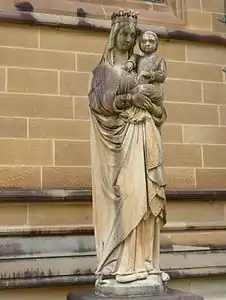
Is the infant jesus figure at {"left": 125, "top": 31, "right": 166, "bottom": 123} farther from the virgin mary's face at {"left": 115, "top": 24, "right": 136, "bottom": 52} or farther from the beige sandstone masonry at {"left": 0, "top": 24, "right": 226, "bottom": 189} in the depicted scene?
the beige sandstone masonry at {"left": 0, "top": 24, "right": 226, "bottom": 189}

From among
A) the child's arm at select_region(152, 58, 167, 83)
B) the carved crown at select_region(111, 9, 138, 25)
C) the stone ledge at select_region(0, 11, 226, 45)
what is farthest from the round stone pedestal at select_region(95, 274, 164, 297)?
the stone ledge at select_region(0, 11, 226, 45)

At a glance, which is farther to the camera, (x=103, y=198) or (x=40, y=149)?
(x=40, y=149)

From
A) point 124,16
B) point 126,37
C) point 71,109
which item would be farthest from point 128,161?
point 71,109

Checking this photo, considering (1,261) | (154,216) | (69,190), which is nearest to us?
(154,216)

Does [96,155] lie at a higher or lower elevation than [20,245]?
higher

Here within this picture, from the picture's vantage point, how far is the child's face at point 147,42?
14.5 feet

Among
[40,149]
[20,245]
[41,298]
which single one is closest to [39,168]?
[40,149]

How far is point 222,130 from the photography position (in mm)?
6887

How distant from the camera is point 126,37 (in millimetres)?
4406

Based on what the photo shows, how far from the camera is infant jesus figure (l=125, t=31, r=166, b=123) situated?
4301mm

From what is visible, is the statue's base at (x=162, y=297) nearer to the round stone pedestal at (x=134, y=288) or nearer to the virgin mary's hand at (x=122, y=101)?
the round stone pedestal at (x=134, y=288)

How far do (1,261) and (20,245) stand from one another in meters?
0.26

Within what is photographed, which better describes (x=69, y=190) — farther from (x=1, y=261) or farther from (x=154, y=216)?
(x=154, y=216)

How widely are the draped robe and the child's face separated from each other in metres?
0.24
